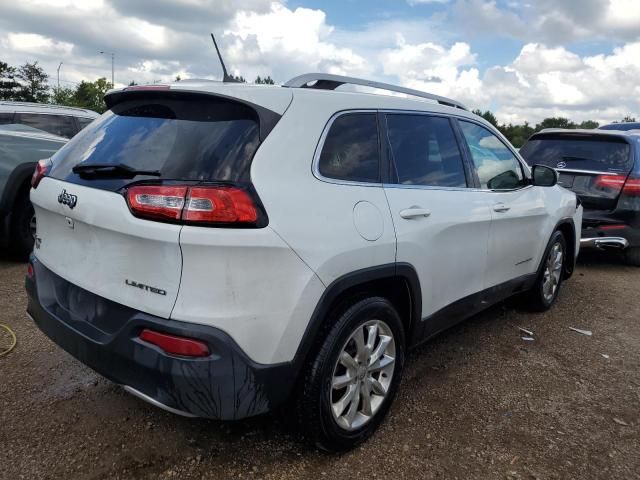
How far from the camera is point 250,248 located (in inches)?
79.6

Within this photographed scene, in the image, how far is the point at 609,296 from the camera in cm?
555

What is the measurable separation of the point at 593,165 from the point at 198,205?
5647 mm

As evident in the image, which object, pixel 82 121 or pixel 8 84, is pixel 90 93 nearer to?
pixel 8 84

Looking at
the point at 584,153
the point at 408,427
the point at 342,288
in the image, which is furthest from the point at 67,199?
the point at 584,153

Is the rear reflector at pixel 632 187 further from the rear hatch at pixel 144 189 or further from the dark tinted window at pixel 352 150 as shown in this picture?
the rear hatch at pixel 144 189

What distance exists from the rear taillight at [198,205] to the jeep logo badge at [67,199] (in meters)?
0.47

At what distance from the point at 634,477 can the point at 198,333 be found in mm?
2199

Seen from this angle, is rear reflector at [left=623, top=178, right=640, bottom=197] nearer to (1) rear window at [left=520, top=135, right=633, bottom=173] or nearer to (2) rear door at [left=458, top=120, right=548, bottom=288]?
(1) rear window at [left=520, top=135, right=633, bottom=173]

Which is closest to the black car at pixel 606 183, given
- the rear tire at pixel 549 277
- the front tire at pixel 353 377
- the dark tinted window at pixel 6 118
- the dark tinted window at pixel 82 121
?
the rear tire at pixel 549 277

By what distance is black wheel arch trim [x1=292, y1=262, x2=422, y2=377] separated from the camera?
7.34ft

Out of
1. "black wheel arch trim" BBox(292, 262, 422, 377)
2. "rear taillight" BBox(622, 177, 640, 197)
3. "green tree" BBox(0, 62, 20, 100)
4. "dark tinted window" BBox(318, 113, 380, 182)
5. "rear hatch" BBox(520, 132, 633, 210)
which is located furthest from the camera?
"green tree" BBox(0, 62, 20, 100)

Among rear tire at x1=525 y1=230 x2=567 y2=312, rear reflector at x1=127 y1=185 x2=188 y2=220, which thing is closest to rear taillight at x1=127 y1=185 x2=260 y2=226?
rear reflector at x1=127 y1=185 x2=188 y2=220

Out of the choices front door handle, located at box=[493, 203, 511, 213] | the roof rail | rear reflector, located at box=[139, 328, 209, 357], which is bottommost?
rear reflector, located at box=[139, 328, 209, 357]

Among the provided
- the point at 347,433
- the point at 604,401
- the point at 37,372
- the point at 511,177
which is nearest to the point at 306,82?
the point at 347,433
